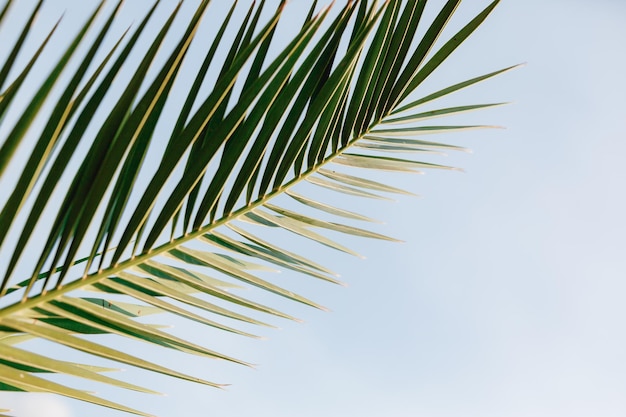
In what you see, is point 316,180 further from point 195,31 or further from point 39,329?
point 39,329

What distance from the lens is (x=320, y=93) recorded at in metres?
0.92

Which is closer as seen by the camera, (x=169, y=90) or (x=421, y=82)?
(x=169, y=90)

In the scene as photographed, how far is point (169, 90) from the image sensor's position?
2.46ft

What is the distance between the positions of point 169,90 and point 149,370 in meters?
0.34

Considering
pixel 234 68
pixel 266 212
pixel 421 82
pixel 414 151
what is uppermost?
pixel 421 82

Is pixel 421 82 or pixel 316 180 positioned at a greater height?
pixel 421 82

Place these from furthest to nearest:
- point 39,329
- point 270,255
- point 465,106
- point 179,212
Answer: point 465,106 < point 270,255 < point 179,212 < point 39,329

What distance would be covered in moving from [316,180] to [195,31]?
471mm

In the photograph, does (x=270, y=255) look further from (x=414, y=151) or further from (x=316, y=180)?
(x=414, y=151)

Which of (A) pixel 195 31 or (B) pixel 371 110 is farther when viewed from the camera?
(B) pixel 371 110

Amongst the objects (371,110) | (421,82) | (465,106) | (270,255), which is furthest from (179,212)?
(465,106)

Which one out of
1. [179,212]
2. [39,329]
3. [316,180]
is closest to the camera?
[39,329]

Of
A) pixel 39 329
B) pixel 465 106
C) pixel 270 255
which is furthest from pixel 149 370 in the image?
pixel 465 106

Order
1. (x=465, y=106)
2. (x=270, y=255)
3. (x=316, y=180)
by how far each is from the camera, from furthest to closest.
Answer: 1. (x=465, y=106)
2. (x=316, y=180)
3. (x=270, y=255)
